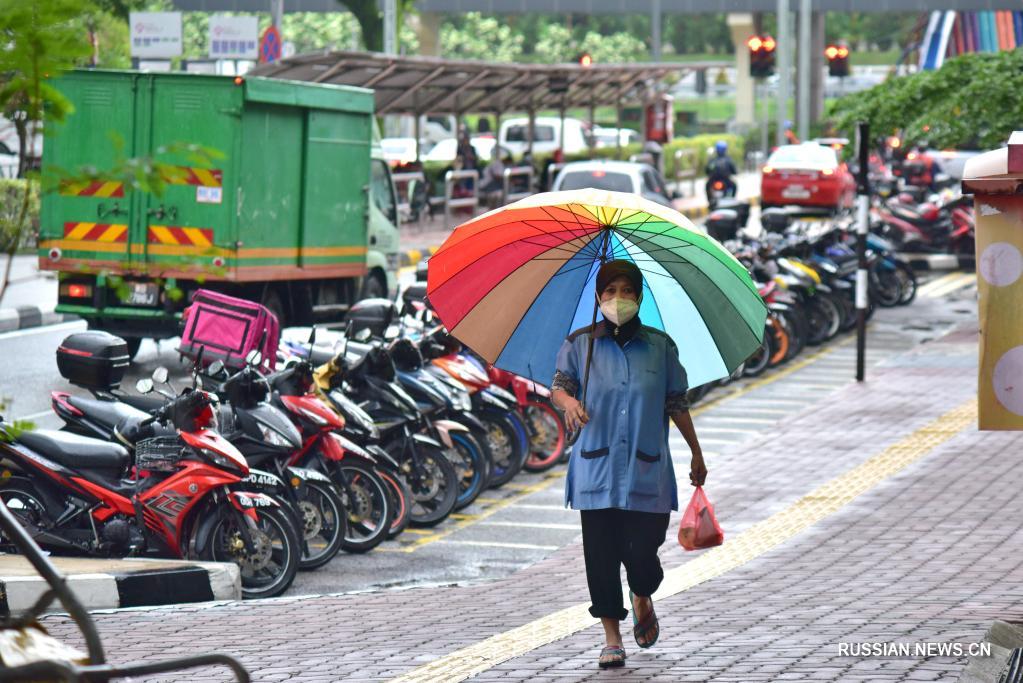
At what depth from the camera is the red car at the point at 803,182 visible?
114 ft

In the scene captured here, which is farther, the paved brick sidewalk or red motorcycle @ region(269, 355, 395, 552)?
red motorcycle @ region(269, 355, 395, 552)

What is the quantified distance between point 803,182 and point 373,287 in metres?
17.9

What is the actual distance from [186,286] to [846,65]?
93.3ft

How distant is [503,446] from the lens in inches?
479

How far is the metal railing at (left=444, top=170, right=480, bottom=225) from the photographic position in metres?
31.2

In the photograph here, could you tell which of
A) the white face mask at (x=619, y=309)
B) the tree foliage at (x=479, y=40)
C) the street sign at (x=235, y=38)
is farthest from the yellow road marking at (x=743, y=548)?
the tree foliage at (x=479, y=40)

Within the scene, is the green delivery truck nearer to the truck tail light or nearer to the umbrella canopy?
the truck tail light

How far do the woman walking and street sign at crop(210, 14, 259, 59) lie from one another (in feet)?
88.4

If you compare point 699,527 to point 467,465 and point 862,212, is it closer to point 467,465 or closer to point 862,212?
point 467,465

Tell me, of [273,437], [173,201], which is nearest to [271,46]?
[173,201]

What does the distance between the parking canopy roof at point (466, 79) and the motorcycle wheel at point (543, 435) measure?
11.9 meters

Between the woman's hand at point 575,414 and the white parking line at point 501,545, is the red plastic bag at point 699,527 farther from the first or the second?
the white parking line at point 501,545

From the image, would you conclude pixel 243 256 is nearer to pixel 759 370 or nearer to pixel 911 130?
pixel 759 370

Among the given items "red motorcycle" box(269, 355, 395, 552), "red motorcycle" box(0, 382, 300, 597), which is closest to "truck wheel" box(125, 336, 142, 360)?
"red motorcycle" box(269, 355, 395, 552)
